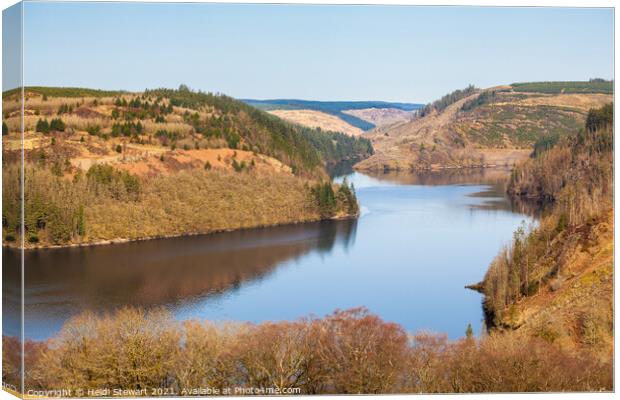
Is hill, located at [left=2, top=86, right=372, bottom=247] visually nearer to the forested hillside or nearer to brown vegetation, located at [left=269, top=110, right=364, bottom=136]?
brown vegetation, located at [left=269, top=110, right=364, bottom=136]

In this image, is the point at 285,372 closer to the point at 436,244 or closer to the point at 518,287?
the point at 518,287

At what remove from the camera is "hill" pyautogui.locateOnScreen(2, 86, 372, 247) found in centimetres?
2095

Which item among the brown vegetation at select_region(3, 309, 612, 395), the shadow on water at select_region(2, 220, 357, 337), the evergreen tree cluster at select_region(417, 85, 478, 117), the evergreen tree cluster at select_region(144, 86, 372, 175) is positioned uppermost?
the evergreen tree cluster at select_region(417, 85, 478, 117)

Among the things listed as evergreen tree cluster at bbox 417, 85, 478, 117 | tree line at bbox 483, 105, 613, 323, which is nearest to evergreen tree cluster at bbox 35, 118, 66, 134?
evergreen tree cluster at bbox 417, 85, 478, 117

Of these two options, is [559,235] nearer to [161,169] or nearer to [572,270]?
[572,270]

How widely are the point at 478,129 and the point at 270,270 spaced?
26569 millimetres

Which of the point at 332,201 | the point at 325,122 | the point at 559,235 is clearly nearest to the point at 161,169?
the point at 332,201

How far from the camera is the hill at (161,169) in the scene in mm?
20953

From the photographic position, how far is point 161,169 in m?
28.1

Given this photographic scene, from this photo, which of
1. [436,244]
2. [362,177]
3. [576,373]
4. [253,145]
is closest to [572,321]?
[576,373]

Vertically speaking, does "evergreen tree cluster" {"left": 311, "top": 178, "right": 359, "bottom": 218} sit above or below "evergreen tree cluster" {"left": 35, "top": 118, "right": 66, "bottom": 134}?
below

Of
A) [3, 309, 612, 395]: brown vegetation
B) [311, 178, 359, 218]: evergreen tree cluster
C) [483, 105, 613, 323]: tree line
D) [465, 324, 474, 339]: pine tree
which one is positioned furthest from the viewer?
[311, 178, 359, 218]: evergreen tree cluster

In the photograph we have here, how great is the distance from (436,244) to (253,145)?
41.7ft

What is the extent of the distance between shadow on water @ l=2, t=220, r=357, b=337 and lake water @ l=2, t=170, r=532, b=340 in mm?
25
